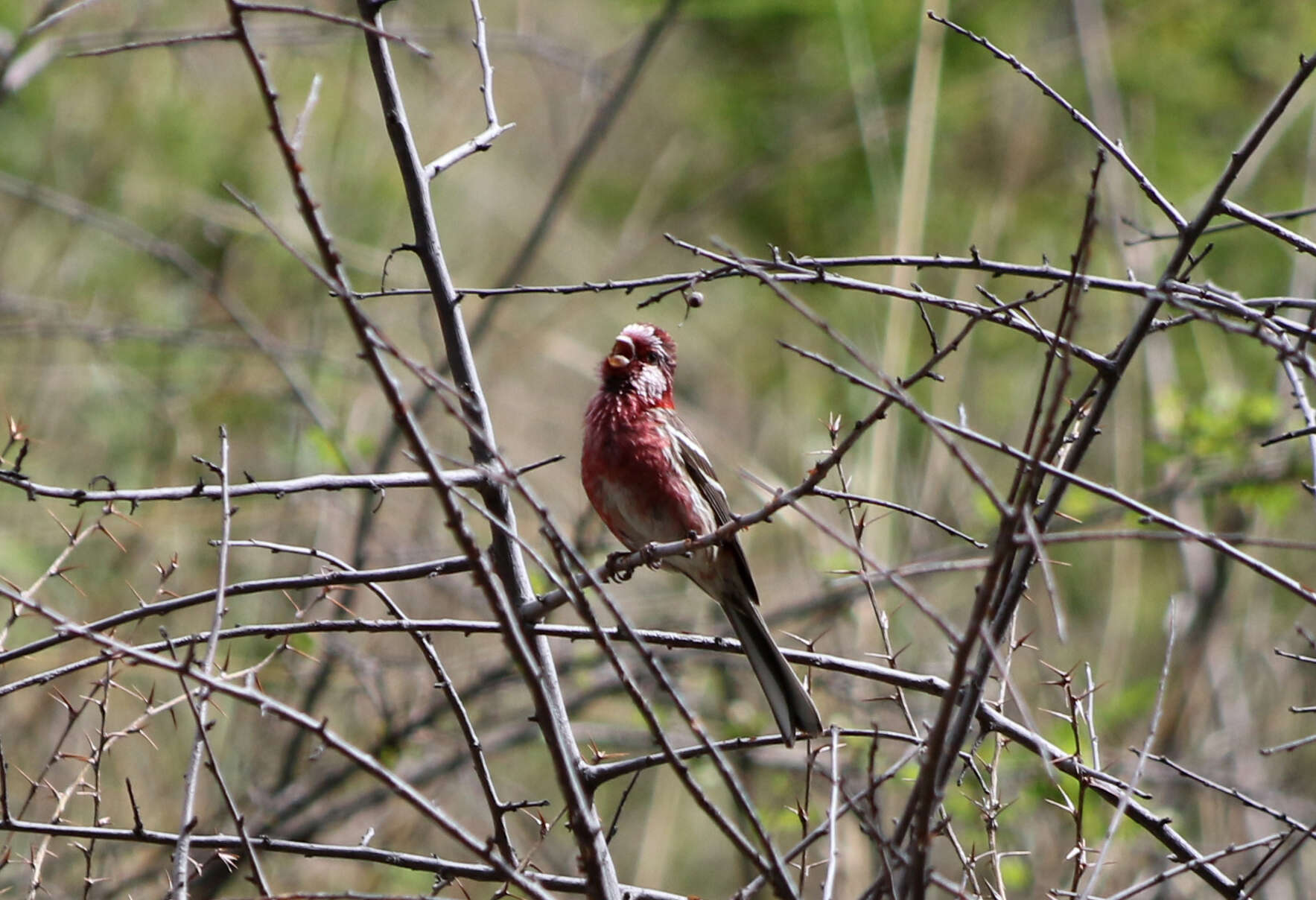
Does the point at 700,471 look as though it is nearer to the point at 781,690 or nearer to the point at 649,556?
the point at 781,690

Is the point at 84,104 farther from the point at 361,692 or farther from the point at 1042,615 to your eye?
the point at 1042,615

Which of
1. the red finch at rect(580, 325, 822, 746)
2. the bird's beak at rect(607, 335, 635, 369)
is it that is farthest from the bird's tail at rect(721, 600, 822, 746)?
the bird's beak at rect(607, 335, 635, 369)

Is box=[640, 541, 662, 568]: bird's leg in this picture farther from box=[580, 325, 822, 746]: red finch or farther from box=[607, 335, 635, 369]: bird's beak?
box=[607, 335, 635, 369]: bird's beak

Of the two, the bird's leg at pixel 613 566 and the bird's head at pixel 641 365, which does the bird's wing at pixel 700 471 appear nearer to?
the bird's head at pixel 641 365

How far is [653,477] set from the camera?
4875mm

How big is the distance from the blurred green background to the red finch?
5.54 feet

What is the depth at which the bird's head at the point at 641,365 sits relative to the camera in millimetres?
5043

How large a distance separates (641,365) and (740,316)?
5.89 m

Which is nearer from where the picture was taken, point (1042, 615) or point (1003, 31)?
point (1042, 615)

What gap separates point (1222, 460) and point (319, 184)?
5.85 meters

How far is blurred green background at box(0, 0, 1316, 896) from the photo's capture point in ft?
23.7

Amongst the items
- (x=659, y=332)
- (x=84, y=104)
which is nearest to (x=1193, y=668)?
(x=659, y=332)

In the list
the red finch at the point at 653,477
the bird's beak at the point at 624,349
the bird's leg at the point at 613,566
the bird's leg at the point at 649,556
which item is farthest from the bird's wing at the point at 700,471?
the bird's leg at the point at 649,556

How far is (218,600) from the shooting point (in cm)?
256
